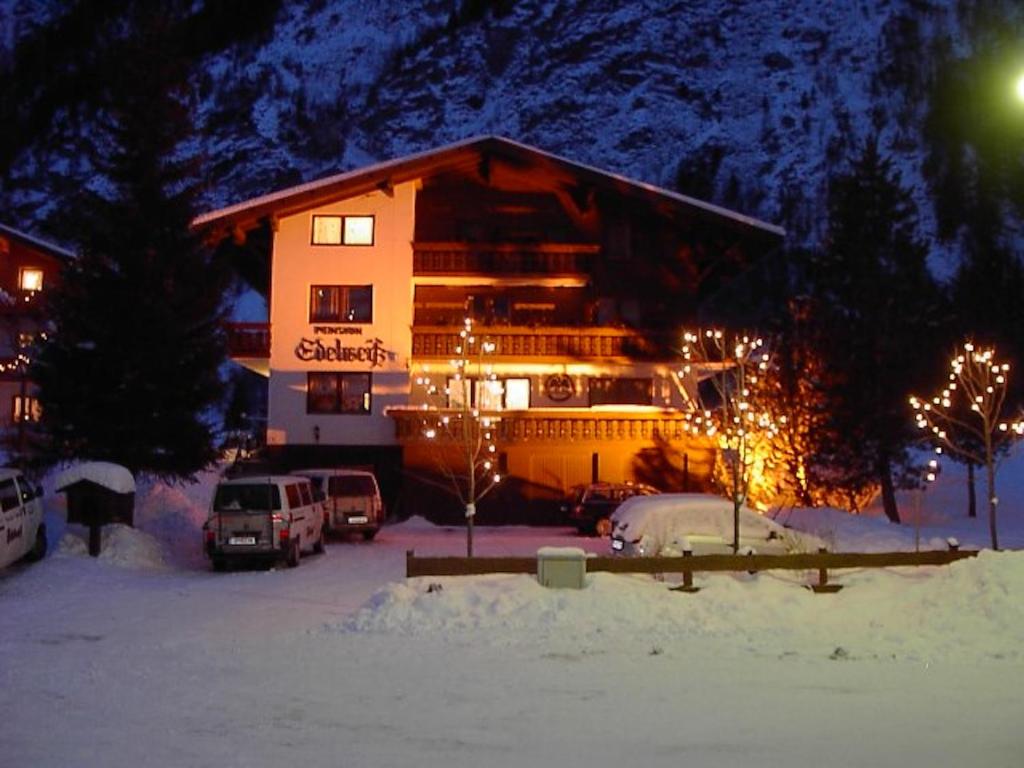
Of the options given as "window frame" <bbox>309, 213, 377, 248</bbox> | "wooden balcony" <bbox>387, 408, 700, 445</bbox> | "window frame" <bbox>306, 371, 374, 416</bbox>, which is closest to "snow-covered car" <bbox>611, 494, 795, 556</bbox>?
"wooden balcony" <bbox>387, 408, 700, 445</bbox>

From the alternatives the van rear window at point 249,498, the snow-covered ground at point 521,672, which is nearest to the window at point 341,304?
the van rear window at point 249,498

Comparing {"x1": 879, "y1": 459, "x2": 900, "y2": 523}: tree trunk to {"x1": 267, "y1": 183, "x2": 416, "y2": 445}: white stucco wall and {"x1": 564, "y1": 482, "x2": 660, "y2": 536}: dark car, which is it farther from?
{"x1": 267, "y1": 183, "x2": 416, "y2": 445}: white stucco wall

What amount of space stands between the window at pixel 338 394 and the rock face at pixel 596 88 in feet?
333

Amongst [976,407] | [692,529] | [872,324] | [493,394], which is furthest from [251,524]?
[872,324]

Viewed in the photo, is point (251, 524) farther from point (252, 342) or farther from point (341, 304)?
point (252, 342)

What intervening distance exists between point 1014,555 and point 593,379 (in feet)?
80.5

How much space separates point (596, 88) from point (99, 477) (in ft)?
465

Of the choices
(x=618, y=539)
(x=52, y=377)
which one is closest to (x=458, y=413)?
(x=52, y=377)

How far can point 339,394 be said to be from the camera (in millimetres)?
39719

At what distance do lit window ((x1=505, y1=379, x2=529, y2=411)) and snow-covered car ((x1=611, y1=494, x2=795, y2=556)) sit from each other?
1837cm

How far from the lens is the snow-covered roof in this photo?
23.2 meters

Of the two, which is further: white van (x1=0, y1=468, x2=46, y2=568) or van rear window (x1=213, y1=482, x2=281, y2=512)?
van rear window (x1=213, y1=482, x2=281, y2=512)

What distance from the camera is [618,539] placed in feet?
67.8

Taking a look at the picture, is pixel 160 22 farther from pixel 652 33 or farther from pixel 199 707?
pixel 652 33
